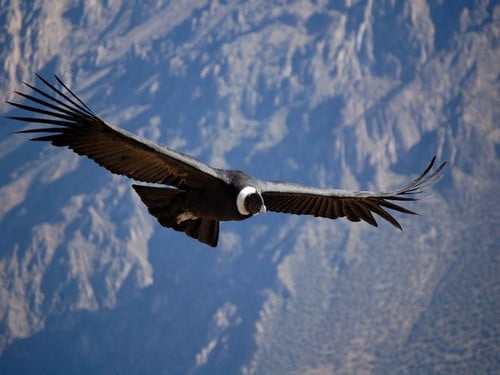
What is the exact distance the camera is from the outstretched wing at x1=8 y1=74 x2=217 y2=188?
2352cm

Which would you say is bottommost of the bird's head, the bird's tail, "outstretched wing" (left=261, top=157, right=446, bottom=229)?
the bird's head

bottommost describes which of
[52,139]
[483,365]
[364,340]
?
[52,139]

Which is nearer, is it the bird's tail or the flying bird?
the flying bird

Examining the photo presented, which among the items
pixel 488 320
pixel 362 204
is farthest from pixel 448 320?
pixel 362 204

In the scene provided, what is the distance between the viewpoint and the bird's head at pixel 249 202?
24031 millimetres

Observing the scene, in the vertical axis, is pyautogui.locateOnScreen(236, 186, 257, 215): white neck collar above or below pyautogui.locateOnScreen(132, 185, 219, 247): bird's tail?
below

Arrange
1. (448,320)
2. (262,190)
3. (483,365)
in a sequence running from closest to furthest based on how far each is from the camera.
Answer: (262,190) < (483,365) < (448,320)

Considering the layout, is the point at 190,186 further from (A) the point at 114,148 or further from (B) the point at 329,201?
(B) the point at 329,201

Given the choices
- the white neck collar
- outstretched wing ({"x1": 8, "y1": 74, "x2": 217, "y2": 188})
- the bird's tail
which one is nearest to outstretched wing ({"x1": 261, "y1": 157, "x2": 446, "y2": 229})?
the white neck collar

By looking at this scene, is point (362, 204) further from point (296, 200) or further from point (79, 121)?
point (79, 121)

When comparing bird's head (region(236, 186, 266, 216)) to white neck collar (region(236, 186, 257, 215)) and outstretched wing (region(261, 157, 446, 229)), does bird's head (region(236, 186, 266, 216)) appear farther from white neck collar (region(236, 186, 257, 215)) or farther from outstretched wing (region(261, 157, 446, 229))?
outstretched wing (region(261, 157, 446, 229))

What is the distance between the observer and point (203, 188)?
2548 centimetres

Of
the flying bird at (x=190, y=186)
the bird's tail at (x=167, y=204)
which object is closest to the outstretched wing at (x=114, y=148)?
the flying bird at (x=190, y=186)

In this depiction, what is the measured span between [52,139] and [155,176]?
8.91 ft
